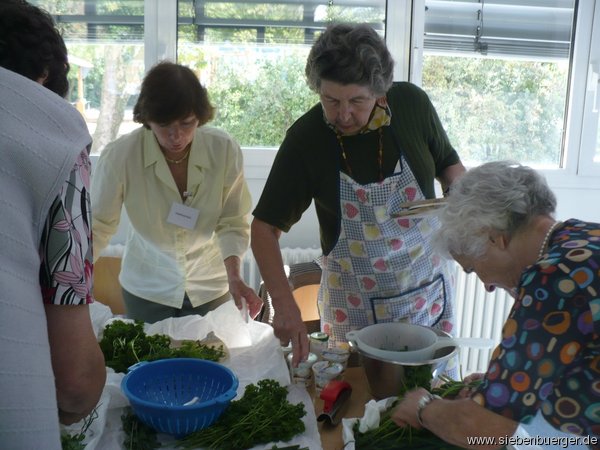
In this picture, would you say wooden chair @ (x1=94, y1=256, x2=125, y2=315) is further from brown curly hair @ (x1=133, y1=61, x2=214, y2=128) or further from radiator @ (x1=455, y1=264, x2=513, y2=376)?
radiator @ (x1=455, y1=264, x2=513, y2=376)

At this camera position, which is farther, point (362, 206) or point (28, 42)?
point (362, 206)

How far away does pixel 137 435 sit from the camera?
145 centimetres

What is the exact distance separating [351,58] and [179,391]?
1058 millimetres

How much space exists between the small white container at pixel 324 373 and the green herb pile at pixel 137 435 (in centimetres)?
47

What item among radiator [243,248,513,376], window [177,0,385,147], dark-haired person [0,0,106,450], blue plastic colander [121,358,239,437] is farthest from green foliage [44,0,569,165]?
dark-haired person [0,0,106,450]

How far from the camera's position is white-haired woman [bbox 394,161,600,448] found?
121 cm

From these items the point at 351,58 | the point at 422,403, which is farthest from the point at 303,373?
the point at 351,58

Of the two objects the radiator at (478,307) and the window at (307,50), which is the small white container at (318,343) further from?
the window at (307,50)

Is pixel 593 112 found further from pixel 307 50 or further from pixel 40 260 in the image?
pixel 40 260

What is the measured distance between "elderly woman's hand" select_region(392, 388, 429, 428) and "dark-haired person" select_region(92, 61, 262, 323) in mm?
1097

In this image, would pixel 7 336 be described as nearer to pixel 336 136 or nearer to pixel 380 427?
pixel 380 427

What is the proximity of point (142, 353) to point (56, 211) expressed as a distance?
954 millimetres

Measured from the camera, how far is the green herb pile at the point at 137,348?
175 cm

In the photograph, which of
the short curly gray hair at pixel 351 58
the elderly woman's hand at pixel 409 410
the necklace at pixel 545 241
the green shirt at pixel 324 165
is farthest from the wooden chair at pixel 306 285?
the necklace at pixel 545 241
